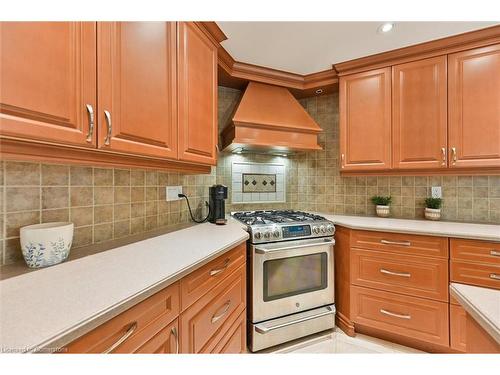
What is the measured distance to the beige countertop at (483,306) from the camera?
0.52 m

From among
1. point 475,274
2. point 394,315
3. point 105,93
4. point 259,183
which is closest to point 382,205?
point 475,274

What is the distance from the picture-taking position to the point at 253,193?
7.68 feet

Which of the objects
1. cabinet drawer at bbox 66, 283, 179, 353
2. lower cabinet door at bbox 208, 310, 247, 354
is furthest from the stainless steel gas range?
cabinet drawer at bbox 66, 283, 179, 353

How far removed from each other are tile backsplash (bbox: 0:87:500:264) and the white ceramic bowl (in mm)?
118

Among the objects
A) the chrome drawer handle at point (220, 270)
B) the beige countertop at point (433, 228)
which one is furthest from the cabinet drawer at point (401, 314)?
the chrome drawer handle at point (220, 270)

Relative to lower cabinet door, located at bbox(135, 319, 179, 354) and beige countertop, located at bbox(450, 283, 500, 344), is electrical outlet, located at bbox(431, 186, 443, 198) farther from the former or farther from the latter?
lower cabinet door, located at bbox(135, 319, 179, 354)

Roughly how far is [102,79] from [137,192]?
2.25 feet

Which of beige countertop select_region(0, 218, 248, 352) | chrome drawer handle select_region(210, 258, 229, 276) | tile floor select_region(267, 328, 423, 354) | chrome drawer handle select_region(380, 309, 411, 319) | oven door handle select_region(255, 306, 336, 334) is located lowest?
tile floor select_region(267, 328, 423, 354)

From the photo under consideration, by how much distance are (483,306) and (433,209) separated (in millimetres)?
1601

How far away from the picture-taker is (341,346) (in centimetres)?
163

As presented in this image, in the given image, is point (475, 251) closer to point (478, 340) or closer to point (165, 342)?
point (478, 340)

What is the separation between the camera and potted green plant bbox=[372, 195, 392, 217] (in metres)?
2.02
